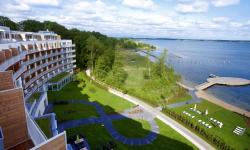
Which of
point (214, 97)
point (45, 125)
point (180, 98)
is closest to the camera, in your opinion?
point (45, 125)

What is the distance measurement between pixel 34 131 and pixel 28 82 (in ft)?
89.6

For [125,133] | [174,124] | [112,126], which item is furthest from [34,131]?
[174,124]

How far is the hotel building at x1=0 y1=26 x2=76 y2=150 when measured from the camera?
1066 centimetres

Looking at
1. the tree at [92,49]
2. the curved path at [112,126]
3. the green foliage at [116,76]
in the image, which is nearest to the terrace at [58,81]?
the green foliage at [116,76]

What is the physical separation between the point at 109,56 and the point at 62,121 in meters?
32.6

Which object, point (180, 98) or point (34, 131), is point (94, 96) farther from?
point (34, 131)

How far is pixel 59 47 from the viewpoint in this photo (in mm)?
50781

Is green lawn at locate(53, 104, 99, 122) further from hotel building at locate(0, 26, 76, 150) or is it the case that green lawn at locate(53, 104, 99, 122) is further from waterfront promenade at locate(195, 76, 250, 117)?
waterfront promenade at locate(195, 76, 250, 117)

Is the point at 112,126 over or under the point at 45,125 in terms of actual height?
under

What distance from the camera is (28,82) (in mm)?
35000

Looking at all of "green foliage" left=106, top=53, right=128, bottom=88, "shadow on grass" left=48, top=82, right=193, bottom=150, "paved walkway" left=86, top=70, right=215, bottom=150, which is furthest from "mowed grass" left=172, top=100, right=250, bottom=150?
"green foliage" left=106, top=53, right=128, bottom=88

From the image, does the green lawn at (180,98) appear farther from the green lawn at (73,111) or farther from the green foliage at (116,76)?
the green lawn at (73,111)

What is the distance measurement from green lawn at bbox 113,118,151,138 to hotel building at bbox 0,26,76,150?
463 inches

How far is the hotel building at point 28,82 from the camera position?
→ 35.0 ft
